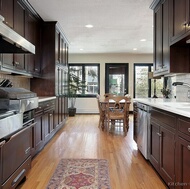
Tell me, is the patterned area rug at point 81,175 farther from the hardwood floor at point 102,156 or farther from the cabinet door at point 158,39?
the cabinet door at point 158,39

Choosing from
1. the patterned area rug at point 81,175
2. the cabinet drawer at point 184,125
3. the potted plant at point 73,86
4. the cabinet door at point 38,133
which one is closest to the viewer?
the cabinet drawer at point 184,125

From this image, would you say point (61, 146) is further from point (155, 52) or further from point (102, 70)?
point (102, 70)

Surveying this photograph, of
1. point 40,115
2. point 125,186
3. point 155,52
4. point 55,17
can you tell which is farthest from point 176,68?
point 55,17

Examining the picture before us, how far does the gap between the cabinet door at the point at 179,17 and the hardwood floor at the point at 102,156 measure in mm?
1785

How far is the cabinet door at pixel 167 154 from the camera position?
74.4 inches

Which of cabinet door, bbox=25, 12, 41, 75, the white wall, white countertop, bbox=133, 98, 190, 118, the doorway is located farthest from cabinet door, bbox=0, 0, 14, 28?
the doorway

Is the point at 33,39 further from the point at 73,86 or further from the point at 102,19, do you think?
the point at 73,86

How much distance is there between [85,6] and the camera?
371cm

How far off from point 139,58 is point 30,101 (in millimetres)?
6932

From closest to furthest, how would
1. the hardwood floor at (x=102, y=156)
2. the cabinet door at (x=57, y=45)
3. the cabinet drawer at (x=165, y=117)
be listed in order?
1. the cabinet drawer at (x=165, y=117)
2. the hardwood floor at (x=102, y=156)
3. the cabinet door at (x=57, y=45)

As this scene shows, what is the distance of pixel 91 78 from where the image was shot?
8742 mm

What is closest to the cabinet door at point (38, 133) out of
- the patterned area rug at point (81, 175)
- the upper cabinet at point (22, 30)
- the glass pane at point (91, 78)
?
the patterned area rug at point (81, 175)

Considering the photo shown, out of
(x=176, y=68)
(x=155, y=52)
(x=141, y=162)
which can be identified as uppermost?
(x=155, y=52)

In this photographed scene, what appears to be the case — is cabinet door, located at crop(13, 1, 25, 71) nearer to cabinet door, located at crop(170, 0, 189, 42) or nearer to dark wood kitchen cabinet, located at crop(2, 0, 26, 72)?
dark wood kitchen cabinet, located at crop(2, 0, 26, 72)
